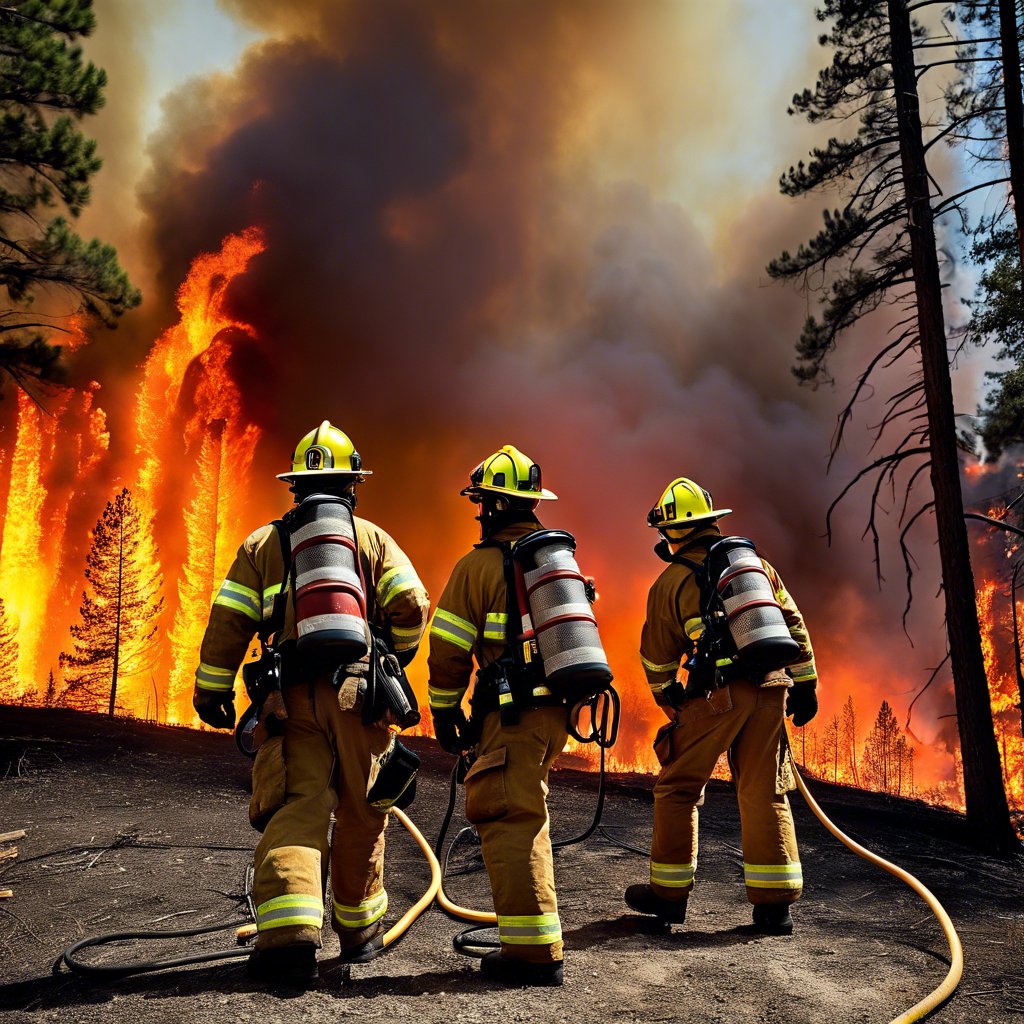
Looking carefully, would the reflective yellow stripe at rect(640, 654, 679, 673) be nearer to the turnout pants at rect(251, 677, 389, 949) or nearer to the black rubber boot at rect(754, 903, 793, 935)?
the black rubber boot at rect(754, 903, 793, 935)

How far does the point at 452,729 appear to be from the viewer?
4.18m

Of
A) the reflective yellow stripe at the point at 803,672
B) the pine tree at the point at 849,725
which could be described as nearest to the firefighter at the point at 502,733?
the reflective yellow stripe at the point at 803,672

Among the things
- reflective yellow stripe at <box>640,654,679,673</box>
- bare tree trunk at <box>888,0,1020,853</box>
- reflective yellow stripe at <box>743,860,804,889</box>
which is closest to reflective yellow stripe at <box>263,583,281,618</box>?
reflective yellow stripe at <box>640,654,679,673</box>

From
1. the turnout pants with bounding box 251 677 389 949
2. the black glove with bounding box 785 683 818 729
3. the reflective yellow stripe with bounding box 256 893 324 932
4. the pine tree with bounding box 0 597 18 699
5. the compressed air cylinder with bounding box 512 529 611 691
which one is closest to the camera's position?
the reflective yellow stripe with bounding box 256 893 324 932

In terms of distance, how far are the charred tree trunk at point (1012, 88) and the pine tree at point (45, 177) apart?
10.9 metres

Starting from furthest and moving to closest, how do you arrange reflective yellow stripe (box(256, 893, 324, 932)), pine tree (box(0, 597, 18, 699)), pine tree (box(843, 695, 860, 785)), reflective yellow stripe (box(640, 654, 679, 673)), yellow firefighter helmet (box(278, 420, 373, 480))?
pine tree (box(843, 695, 860, 785))
pine tree (box(0, 597, 18, 699))
reflective yellow stripe (box(640, 654, 679, 673))
yellow firefighter helmet (box(278, 420, 373, 480))
reflective yellow stripe (box(256, 893, 324, 932))

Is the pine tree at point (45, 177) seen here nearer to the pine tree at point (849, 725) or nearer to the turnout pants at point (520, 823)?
the turnout pants at point (520, 823)

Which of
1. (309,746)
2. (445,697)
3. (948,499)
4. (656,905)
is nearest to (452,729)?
(445,697)

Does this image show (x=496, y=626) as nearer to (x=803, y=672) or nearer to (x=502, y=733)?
(x=502, y=733)

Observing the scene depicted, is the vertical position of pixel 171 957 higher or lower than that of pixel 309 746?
lower

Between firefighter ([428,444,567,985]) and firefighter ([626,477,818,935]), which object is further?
firefighter ([626,477,818,935])

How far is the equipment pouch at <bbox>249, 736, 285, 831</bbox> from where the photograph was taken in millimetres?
3564

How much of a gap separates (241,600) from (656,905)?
2855mm

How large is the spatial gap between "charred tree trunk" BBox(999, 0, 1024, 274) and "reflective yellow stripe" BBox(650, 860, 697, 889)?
7.99 m
